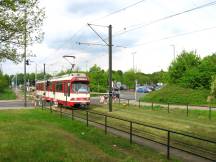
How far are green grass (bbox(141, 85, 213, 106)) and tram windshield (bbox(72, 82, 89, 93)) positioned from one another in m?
11.8

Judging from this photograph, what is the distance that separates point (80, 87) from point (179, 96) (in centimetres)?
1377

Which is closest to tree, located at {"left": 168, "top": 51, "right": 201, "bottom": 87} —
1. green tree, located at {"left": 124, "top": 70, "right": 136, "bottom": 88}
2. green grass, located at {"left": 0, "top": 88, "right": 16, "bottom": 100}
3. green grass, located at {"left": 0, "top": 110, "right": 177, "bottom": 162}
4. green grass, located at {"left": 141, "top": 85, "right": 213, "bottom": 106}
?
green grass, located at {"left": 141, "top": 85, "right": 213, "bottom": 106}

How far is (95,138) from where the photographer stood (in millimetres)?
17422

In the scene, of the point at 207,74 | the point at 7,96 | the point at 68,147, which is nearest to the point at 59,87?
the point at 207,74

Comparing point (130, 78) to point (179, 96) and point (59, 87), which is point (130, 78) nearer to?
point (179, 96)

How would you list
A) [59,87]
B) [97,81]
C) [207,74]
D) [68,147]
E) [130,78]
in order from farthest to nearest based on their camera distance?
1. [130,78]
2. [97,81]
3. [207,74]
4. [59,87]
5. [68,147]

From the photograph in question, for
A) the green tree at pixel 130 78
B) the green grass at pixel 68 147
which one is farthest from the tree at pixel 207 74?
the green tree at pixel 130 78

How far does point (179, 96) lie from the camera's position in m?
44.4

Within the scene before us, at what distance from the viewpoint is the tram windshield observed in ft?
119

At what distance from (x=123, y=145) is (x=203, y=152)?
11.1 ft

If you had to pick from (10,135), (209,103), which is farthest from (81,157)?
(209,103)

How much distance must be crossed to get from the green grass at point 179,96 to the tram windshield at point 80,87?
38.8ft

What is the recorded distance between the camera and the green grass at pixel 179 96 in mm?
42281

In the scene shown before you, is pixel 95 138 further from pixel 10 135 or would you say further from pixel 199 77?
pixel 199 77
